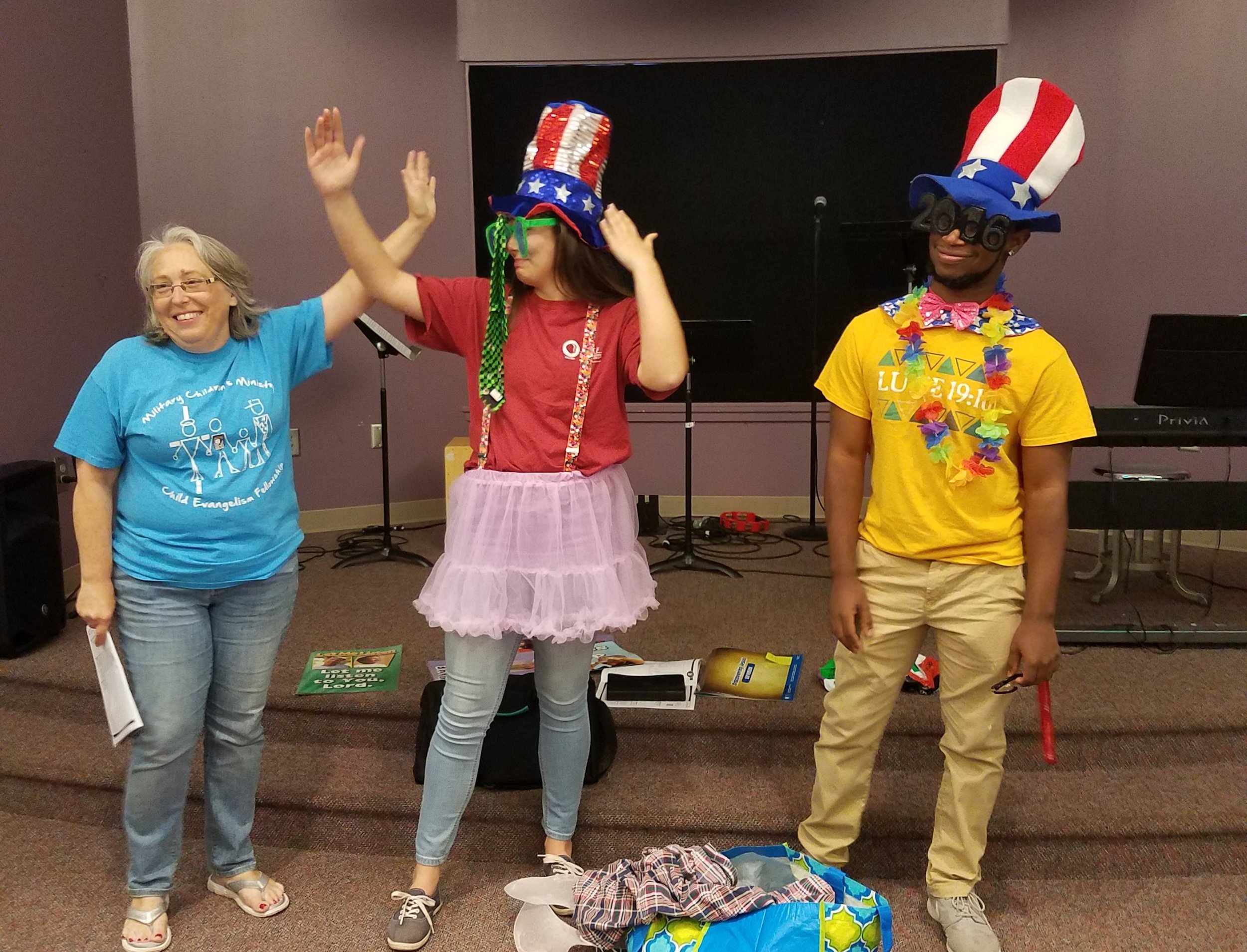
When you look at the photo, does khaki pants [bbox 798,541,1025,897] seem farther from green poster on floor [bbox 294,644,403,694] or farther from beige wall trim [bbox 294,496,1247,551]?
beige wall trim [bbox 294,496,1247,551]

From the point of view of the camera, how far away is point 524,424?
2.00 m

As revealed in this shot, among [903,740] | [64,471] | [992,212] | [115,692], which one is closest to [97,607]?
[115,692]

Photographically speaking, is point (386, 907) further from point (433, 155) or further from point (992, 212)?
point (433, 155)

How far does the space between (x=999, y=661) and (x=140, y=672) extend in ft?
5.45

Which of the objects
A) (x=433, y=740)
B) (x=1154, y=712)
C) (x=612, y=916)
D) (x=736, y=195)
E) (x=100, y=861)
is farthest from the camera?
(x=736, y=195)

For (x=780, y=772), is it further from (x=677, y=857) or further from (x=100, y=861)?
(x=100, y=861)

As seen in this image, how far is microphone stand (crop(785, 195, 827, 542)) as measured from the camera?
16.4ft

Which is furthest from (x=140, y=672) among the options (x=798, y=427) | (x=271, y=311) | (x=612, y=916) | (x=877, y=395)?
(x=798, y=427)

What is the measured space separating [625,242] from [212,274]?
80 cm

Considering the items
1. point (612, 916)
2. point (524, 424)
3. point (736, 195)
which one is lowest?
point (612, 916)

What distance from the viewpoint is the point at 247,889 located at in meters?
2.30

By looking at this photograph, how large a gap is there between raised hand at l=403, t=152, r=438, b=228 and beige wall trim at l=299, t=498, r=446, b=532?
339cm

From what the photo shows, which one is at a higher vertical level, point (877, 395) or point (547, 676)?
point (877, 395)

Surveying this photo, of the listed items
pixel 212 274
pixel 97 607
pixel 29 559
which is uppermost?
pixel 212 274
